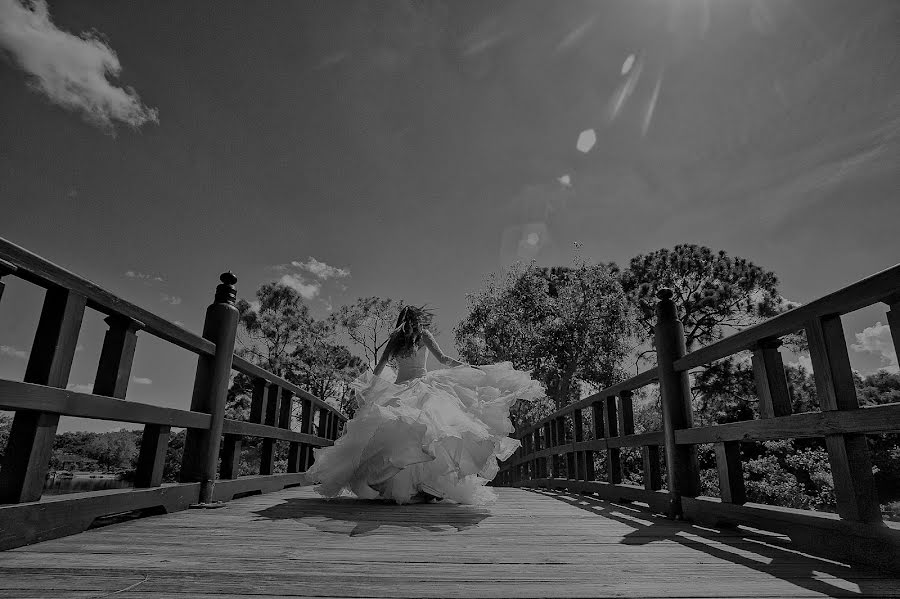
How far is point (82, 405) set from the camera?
6.61 ft

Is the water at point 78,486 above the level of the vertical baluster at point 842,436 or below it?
below

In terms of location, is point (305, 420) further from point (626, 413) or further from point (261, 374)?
point (626, 413)

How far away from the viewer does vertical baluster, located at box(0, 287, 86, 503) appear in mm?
1786

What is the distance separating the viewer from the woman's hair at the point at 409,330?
4812 mm

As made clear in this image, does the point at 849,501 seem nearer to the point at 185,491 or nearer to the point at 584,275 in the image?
the point at 185,491

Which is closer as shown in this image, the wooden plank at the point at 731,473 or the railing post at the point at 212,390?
the wooden plank at the point at 731,473

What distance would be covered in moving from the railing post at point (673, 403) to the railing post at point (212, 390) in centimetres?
293

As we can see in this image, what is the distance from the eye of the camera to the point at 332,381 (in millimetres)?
23234

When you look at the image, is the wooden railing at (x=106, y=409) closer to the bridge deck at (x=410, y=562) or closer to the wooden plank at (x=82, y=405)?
the wooden plank at (x=82, y=405)

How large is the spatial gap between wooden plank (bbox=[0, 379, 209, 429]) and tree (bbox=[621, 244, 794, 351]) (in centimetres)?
1777

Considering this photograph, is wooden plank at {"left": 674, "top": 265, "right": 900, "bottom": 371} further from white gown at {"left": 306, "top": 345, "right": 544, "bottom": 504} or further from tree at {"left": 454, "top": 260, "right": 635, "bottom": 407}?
tree at {"left": 454, "top": 260, "right": 635, "bottom": 407}

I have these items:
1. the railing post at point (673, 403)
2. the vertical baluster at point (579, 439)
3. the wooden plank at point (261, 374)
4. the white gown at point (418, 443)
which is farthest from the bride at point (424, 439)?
the railing post at point (673, 403)

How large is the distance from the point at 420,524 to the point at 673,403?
5.90ft

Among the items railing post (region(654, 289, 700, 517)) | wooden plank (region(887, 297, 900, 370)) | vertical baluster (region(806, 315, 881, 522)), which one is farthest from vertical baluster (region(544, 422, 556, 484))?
wooden plank (region(887, 297, 900, 370))
